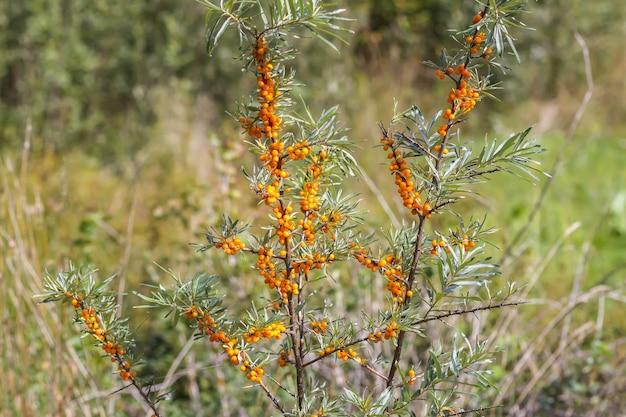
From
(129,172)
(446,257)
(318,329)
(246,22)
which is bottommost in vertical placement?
(129,172)

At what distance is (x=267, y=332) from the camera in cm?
115

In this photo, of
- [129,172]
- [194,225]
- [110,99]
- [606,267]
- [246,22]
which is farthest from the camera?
[110,99]

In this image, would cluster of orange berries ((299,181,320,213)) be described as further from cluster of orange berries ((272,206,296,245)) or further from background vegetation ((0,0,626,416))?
background vegetation ((0,0,626,416))

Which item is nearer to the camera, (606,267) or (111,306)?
(111,306)

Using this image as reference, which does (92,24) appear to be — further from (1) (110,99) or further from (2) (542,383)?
(2) (542,383)

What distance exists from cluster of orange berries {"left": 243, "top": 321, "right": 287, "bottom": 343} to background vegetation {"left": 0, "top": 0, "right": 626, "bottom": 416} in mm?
1028

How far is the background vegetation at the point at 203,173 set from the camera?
8.00 feet

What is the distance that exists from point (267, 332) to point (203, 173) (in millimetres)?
3676

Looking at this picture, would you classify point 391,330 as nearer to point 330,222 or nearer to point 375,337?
point 375,337

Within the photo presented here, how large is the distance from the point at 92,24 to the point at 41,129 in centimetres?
99

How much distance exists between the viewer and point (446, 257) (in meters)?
1.19

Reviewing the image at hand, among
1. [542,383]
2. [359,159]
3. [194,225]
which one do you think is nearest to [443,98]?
[359,159]

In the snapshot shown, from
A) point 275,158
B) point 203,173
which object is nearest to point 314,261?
point 275,158

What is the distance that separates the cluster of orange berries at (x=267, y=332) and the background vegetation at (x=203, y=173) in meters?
1.03
